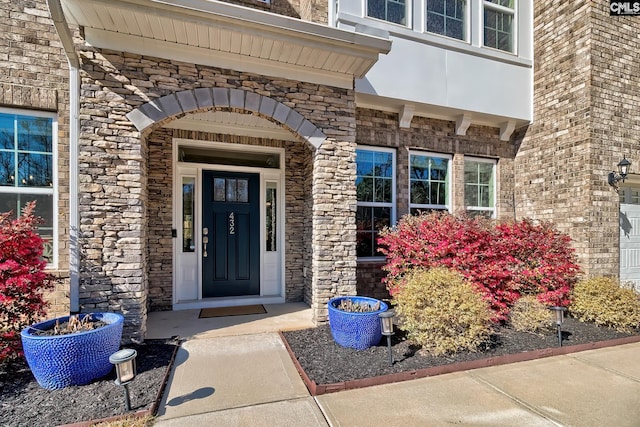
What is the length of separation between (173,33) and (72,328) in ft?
10.3

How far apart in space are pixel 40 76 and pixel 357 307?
464 cm

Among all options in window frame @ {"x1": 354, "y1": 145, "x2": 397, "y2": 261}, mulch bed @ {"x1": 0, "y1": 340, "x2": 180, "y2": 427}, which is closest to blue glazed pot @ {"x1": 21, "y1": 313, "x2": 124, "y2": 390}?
mulch bed @ {"x1": 0, "y1": 340, "x2": 180, "y2": 427}

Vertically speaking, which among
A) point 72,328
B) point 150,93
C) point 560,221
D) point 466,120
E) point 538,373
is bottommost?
point 538,373

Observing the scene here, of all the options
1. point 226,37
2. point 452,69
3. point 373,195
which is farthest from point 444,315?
point 452,69

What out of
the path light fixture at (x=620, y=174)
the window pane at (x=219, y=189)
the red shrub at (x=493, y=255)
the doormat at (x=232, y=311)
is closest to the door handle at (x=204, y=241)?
the window pane at (x=219, y=189)

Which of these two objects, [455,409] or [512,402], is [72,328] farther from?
[512,402]

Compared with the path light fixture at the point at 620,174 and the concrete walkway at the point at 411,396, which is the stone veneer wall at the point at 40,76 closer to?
the concrete walkway at the point at 411,396

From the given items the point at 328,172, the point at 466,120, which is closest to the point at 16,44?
the point at 328,172

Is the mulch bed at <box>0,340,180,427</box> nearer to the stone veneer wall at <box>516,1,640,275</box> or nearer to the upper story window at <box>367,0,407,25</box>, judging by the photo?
the upper story window at <box>367,0,407,25</box>

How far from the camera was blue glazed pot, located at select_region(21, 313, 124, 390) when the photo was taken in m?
2.62

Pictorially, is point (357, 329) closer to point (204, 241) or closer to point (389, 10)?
point (204, 241)

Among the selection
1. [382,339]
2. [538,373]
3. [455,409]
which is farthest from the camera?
[382,339]

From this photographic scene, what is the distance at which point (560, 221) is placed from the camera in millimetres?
5816

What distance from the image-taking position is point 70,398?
8.36 ft
